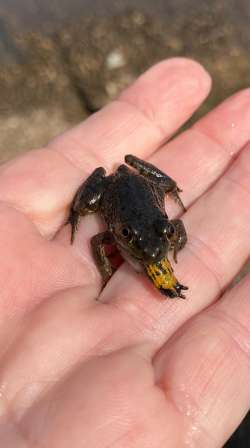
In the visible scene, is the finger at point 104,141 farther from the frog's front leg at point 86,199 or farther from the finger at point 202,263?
the finger at point 202,263

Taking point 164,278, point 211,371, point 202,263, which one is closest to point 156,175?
point 202,263

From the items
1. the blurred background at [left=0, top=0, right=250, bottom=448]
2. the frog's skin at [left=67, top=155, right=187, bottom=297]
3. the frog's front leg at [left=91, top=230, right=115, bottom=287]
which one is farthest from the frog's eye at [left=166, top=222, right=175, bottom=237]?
the blurred background at [left=0, top=0, right=250, bottom=448]

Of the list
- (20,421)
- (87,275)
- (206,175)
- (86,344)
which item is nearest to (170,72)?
(206,175)

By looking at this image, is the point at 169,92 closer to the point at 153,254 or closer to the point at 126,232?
the point at 126,232

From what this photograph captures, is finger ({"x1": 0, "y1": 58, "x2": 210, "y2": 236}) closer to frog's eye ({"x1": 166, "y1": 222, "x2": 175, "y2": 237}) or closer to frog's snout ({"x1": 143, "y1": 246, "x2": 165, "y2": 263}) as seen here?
frog's snout ({"x1": 143, "y1": 246, "x2": 165, "y2": 263})

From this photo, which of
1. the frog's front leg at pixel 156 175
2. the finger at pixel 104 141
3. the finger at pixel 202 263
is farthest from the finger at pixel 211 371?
the finger at pixel 104 141

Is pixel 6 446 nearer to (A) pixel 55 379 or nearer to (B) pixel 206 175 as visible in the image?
(A) pixel 55 379
